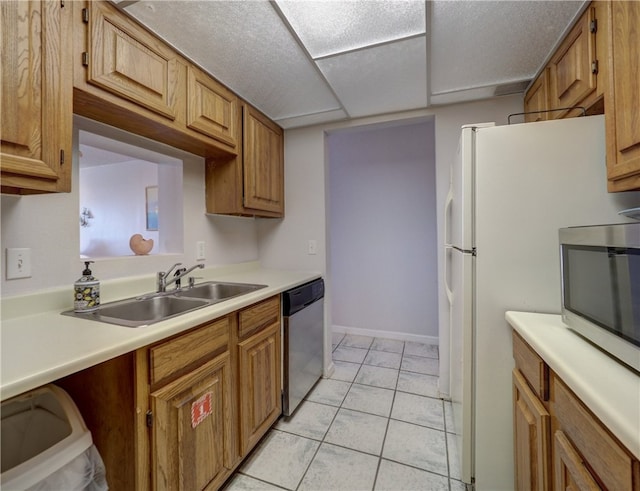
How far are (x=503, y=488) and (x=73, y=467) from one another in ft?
5.09

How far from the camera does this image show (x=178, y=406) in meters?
1.02

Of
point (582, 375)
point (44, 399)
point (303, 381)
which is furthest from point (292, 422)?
point (582, 375)

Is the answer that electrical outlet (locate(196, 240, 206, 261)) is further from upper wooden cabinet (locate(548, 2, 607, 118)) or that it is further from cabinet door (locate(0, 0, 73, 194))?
upper wooden cabinet (locate(548, 2, 607, 118))

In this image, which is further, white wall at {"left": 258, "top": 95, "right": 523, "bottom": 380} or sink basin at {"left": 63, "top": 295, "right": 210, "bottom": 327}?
white wall at {"left": 258, "top": 95, "right": 523, "bottom": 380}

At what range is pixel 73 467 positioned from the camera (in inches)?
30.4

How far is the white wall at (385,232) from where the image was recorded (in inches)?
118

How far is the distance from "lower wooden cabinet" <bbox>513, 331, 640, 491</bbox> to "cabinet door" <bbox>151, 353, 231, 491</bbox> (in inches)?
46.7

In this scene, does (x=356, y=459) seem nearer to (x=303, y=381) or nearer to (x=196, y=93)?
(x=303, y=381)

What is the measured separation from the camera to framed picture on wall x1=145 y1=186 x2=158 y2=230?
306 cm

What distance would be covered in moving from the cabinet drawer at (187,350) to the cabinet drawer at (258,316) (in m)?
0.11

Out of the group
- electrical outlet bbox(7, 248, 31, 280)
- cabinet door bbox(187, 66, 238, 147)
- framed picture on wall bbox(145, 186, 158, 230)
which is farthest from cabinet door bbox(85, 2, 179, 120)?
framed picture on wall bbox(145, 186, 158, 230)

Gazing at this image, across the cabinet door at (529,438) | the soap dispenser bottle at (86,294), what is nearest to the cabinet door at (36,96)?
the soap dispenser bottle at (86,294)

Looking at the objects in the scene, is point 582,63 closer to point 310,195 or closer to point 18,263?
point 310,195

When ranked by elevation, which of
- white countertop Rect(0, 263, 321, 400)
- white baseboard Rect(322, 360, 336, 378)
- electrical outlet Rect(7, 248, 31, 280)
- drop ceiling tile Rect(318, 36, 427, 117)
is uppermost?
drop ceiling tile Rect(318, 36, 427, 117)
